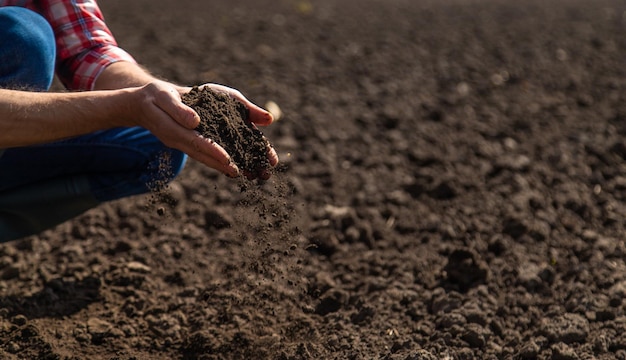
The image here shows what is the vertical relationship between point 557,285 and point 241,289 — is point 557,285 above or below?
above

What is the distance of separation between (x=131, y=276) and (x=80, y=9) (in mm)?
946

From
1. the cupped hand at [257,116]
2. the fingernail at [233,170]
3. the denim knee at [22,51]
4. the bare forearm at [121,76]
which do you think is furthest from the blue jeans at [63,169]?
the fingernail at [233,170]

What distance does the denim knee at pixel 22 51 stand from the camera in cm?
240

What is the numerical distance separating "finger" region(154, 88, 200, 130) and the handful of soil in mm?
71

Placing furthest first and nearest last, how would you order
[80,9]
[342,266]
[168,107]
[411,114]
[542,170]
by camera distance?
[411,114]
[542,170]
[342,266]
[80,9]
[168,107]

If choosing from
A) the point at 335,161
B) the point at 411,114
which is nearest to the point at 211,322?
the point at 335,161

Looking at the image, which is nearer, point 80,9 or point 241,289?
point 80,9

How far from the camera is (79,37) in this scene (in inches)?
102

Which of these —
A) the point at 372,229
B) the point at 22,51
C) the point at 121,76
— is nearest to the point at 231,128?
the point at 121,76

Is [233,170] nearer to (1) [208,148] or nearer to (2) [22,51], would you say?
(1) [208,148]

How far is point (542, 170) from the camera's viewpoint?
3.72 m

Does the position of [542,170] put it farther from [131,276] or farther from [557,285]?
[131,276]

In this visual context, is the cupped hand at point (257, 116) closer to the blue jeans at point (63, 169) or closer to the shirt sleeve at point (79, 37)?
the blue jeans at point (63, 169)

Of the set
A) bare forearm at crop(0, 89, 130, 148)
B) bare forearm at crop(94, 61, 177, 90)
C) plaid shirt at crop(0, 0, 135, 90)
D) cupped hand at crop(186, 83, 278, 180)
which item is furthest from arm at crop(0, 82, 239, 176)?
plaid shirt at crop(0, 0, 135, 90)
